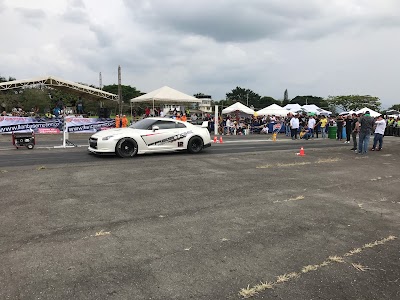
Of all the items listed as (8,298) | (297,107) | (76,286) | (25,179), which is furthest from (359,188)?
(297,107)

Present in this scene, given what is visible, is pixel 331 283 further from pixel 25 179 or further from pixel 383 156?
pixel 383 156

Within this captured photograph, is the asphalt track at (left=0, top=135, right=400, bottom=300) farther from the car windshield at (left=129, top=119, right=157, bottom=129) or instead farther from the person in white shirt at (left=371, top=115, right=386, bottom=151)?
the person in white shirt at (left=371, top=115, right=386, bottom=151)

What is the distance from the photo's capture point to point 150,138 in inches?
458

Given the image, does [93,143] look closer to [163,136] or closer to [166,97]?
[163,136]

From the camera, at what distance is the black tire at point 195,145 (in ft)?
41.3

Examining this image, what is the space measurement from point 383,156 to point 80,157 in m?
11.5

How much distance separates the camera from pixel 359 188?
24.8 ft

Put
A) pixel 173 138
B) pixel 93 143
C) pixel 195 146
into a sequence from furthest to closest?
pixel 195 146 → pixel 173 138 → pixel 93 143

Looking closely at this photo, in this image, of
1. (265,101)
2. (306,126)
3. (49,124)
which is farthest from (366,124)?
(265,101)

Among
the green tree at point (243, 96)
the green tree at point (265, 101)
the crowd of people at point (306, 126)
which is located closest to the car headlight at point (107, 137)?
the crowd of people at point (306, 126)

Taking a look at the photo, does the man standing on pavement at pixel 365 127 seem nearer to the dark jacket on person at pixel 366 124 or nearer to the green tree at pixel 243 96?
the dark jacket on person at pixel 366 124

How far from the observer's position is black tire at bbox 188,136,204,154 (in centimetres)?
1259

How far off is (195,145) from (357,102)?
82.0 metres

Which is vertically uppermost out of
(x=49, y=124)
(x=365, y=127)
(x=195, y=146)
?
(x=49, y=124)
